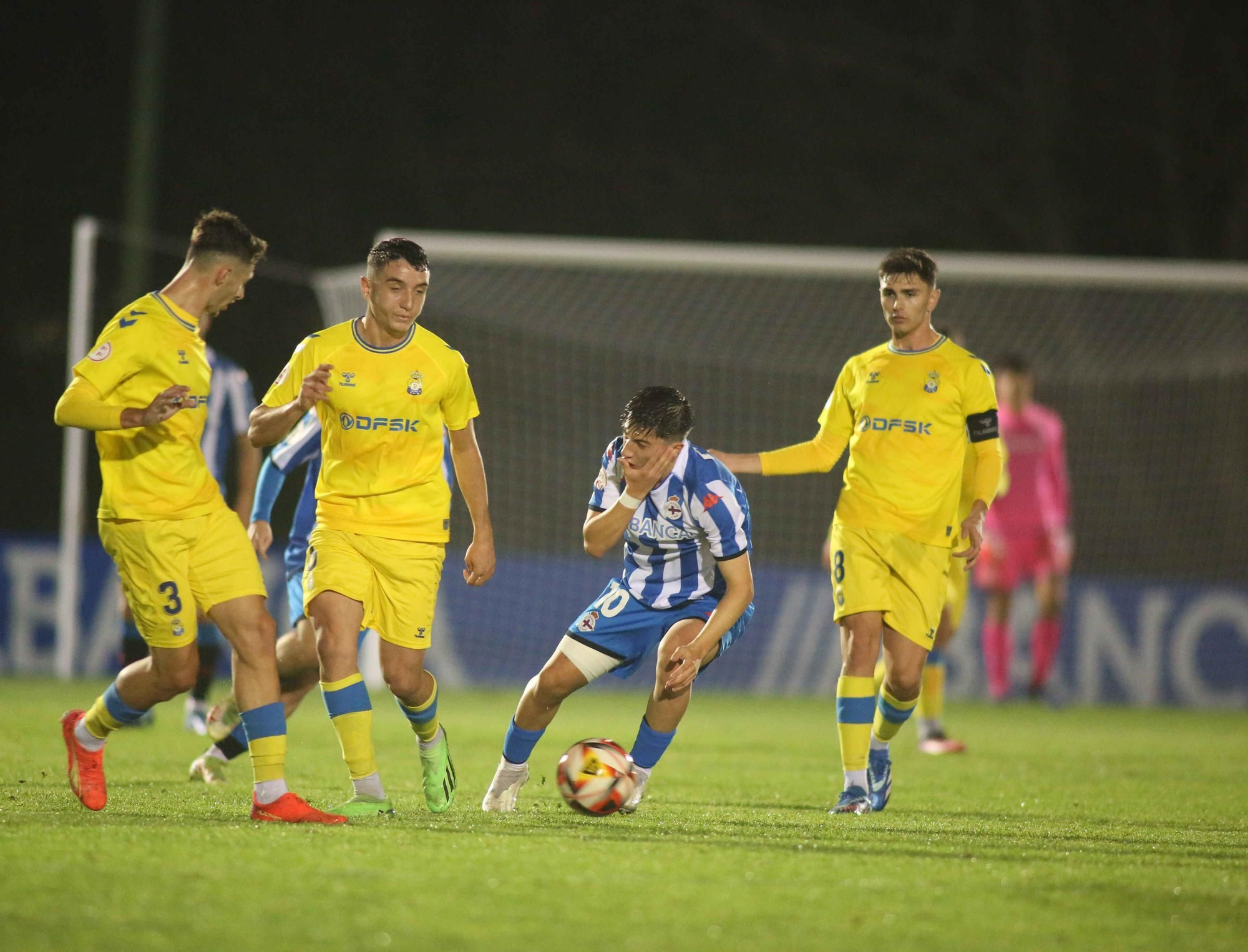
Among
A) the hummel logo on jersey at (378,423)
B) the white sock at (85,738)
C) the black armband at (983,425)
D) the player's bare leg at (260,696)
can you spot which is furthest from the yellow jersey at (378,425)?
the black armband at (983,425)

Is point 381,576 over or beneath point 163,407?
beneath

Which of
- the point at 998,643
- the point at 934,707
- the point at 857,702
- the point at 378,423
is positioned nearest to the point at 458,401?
the point at 378,423

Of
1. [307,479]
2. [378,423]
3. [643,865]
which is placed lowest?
[643,865]

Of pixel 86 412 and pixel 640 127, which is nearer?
pixel 86 412

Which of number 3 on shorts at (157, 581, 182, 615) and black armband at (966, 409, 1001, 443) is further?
black armband at (966, 409, 1001, 443)

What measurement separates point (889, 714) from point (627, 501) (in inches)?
58.1

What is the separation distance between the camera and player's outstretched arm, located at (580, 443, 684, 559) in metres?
5.04

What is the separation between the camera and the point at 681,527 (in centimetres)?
538

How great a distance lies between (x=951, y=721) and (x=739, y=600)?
5.88 m

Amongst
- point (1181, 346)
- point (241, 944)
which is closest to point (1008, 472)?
point (1181, 346)

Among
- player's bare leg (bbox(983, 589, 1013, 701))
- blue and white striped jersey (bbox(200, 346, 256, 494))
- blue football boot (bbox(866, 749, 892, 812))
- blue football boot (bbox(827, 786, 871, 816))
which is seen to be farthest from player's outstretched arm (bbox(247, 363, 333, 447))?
player's bare leg (bbox(983, 589, 1013, 701))

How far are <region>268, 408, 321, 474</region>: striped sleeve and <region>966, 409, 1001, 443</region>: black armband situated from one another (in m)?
2.52

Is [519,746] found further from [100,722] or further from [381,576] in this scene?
[100,722]

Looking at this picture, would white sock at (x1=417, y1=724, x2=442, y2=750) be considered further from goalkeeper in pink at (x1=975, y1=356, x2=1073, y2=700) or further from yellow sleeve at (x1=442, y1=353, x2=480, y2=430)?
goalkeeper in pink at (x1=975, y1=356, x2=1073, y2=700)
